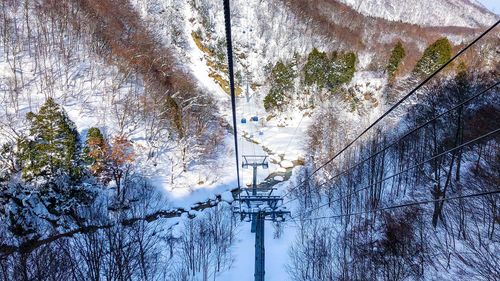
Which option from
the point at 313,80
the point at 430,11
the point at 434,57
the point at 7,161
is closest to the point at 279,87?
the point at 313,80

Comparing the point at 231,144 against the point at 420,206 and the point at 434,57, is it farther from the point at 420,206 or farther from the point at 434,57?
the point at 434,57

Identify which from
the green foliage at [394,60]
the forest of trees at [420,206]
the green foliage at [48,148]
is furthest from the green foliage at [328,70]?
the green foliage at [48,148]

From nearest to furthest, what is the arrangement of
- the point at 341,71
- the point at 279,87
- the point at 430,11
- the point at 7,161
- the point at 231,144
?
the point at 7,161 < the point at 231,144 < the point at 341,71 < the point at 279,87 < the point at 430,11

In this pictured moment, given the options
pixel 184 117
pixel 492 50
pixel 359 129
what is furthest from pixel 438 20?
pixel 184 117

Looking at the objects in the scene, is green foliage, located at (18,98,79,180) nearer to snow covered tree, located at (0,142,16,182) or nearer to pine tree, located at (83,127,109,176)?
snow covered tree, located at (0,142,16,182)

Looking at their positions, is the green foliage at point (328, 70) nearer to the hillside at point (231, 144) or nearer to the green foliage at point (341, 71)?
the green foliage at point (341, 71)

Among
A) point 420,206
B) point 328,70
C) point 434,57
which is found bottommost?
point 420,206

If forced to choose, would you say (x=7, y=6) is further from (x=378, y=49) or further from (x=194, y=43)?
(x=378, y=49)

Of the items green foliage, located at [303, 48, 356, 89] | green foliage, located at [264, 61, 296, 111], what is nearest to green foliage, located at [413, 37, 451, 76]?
green foliage, located at [303, 48, 356, 89]
